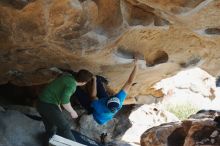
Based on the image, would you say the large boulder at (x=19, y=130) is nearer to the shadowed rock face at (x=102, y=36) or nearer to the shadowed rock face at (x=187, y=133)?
the shadowed rock face at (x=102, y=36)

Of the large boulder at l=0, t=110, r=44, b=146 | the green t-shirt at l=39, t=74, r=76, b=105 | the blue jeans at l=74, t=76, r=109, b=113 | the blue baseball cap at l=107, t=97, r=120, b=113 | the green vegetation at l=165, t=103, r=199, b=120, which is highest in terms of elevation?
the green t-shirt at l=39, t=74, r=76, b=105

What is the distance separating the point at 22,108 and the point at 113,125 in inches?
85.2

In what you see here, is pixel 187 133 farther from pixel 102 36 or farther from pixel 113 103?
pixel 102 36

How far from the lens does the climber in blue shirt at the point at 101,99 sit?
675cm

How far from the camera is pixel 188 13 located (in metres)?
5.70

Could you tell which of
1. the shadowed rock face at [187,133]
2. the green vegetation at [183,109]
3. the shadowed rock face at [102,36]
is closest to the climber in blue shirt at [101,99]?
the shadowed rock face at [102,36]

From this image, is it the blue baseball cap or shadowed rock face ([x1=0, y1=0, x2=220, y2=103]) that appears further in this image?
the blue baseball cap

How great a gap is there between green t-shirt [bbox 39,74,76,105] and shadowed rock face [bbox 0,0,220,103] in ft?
1.55

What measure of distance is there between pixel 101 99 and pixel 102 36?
1.20m

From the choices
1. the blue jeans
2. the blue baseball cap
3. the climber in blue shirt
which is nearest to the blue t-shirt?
the climber in blue shirt

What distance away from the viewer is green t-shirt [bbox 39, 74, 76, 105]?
608 centimetres

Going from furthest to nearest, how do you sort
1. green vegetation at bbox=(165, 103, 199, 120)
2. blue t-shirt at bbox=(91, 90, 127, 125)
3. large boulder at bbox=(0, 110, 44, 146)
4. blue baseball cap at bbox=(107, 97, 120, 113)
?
green vegetation at bbox=(165, 103, 199, 120) < blue t-shirt at bbox=(91, 90, 127, 125) < blue baseball cap at bbox=(107, 97, 120, 113) < large boulder at bbox=(0, 110, 44, 146)

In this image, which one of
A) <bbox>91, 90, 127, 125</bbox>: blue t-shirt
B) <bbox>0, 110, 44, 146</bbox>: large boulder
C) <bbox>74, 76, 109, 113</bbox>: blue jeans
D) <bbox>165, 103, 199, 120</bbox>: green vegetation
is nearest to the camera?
<bbox>0, 110, 44, 146</bbox>: large boulder

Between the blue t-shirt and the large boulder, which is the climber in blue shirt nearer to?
the blue t-shirt
